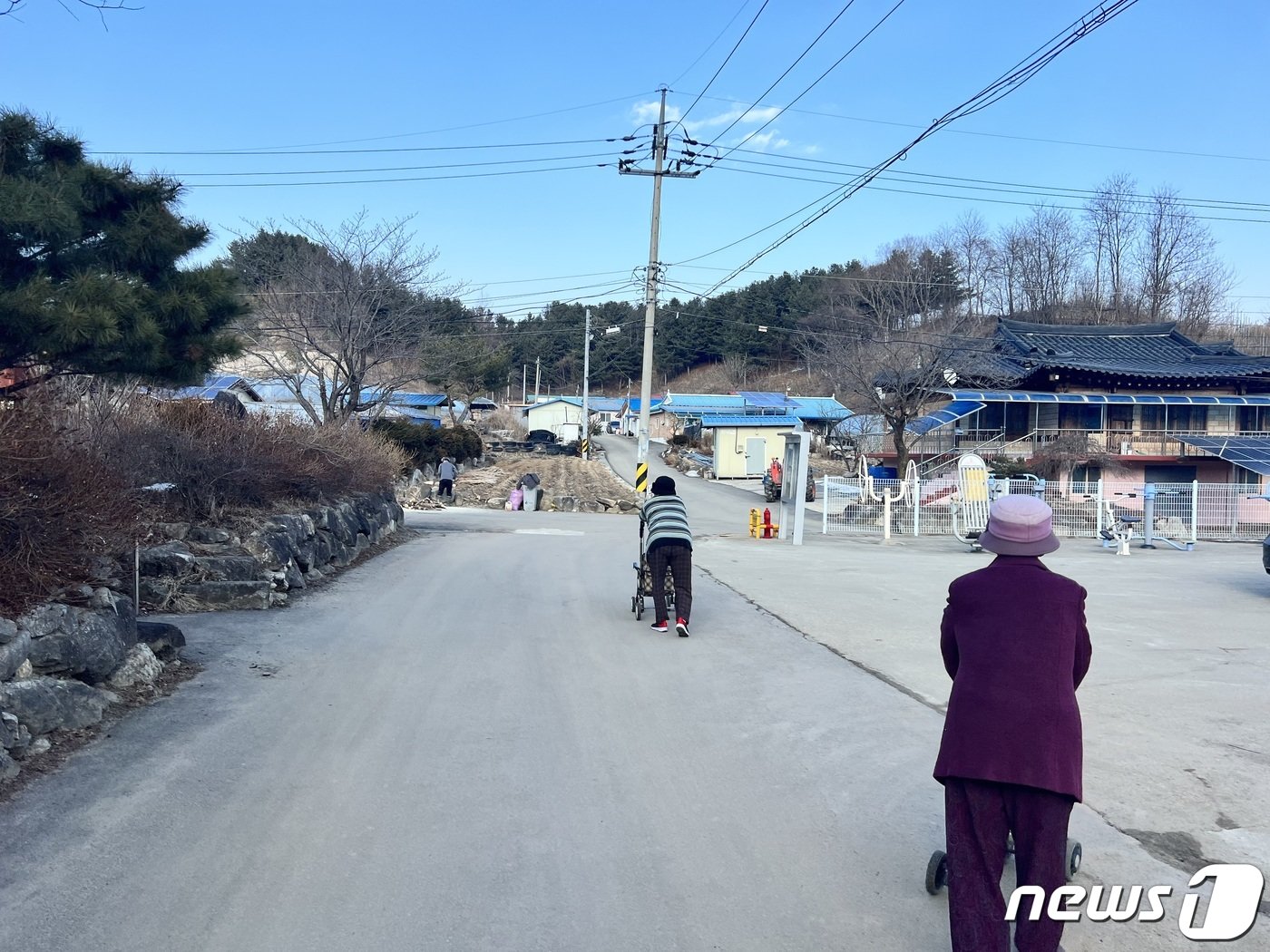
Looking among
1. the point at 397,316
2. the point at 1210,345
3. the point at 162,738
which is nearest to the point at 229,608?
the point at 162,738

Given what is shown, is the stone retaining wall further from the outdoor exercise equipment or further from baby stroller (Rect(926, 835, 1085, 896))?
the outdoor exercise equipment

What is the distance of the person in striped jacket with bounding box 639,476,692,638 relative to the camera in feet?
34.9

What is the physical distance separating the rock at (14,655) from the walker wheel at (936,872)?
5.08 m

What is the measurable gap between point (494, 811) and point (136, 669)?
3.52 m

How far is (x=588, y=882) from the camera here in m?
4.54

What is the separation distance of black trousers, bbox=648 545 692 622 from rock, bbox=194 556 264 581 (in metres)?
4.34

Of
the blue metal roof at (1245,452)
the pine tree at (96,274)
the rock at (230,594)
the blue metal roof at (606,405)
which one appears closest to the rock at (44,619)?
the pine tree at (96,274)

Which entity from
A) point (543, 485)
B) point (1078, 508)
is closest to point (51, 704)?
point (1078, 508)

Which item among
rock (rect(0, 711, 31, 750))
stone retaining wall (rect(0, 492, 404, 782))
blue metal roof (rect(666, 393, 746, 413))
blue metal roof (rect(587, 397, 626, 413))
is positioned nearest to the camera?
rock (rect(0, 711, 31, 750))

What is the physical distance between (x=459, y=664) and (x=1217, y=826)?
576 centimetres

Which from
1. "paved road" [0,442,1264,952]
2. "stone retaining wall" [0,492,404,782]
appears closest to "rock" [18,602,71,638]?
"stone retaining wall" [0,492,404,782]

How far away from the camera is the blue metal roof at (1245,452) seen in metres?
27.9

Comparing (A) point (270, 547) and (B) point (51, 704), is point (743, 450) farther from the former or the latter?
(B) point (51, 704)

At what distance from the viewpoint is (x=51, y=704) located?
6.16m
